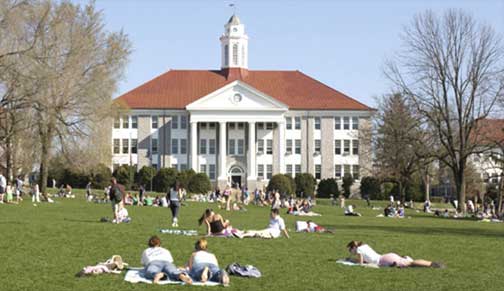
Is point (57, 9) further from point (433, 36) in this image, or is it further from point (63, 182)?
point (63, 182)

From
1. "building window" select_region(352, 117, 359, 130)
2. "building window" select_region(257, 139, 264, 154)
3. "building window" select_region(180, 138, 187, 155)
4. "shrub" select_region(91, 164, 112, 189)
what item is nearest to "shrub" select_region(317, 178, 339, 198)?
"building window" select_region(257, 139, 264, 154)

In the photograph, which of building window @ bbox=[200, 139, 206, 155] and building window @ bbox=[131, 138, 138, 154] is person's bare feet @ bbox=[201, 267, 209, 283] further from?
building window @ bbox=[131, 138, 138, 154]

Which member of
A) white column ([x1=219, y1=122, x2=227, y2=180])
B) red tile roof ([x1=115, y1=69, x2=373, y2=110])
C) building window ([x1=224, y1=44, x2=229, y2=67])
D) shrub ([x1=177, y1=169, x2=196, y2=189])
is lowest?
shrub ([x1=177, y1=169, x2=196, y2=189])

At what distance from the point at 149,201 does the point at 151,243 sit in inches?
1491

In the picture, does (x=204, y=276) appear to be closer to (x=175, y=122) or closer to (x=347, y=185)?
(x=347, y=185)

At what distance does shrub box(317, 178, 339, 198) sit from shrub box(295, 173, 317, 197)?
4.64ft

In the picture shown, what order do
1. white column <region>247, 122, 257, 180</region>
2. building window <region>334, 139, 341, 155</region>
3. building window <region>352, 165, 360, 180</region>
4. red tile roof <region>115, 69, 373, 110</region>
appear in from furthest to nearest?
1. building window <region>334, 139, 341, 155</region>
2. red tile roof <region>115, 69, 373, 110</region>
3. building window <region>352, 165, 360, 180</region>
4. white column <region>247, 122, 257, 180</region>

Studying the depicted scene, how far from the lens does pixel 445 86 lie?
170ft

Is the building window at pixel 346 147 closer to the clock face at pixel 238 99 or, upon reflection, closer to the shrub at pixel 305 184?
the shrub at pixel 305 184

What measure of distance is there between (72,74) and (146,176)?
3730 cm

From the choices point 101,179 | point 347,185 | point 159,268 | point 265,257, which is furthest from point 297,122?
point 159,268

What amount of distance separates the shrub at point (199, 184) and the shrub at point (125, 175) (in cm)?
637

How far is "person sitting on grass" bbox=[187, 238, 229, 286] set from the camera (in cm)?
1387

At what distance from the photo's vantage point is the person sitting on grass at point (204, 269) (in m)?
13.9
